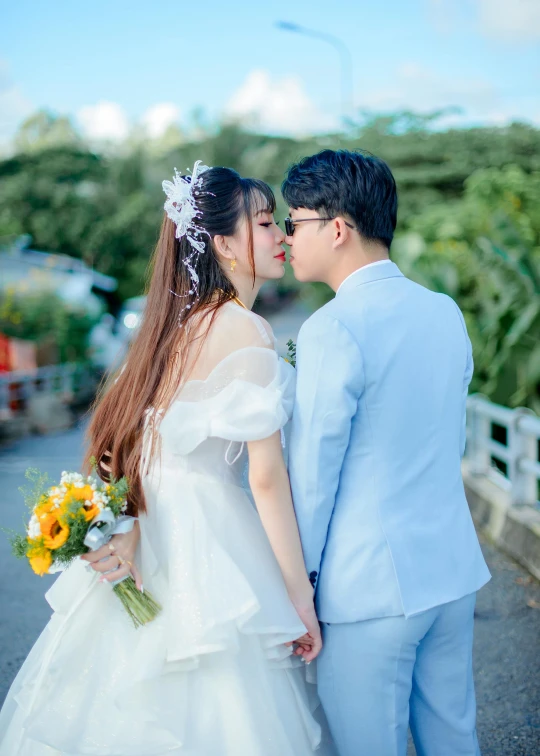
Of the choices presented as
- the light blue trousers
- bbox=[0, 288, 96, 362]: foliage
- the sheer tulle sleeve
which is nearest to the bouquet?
the sheer tulle sleeve

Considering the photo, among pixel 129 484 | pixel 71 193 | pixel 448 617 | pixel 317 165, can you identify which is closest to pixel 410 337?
pixel 317 165

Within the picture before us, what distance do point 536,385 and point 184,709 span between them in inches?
234

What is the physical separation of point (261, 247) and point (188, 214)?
0.26 meters

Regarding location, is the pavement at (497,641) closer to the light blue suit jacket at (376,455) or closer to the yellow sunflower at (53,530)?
the light blue suit jacket at (376,455)

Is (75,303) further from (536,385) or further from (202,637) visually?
(202,637)

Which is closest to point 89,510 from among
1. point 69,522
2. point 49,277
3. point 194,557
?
point 69,522

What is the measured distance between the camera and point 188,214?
2441 millimetres

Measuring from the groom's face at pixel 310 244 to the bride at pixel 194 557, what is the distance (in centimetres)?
23

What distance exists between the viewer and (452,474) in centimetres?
217

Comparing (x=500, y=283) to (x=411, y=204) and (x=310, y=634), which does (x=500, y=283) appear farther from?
(x=411, y=204)

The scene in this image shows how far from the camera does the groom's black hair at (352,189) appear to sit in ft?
Result: 7.03

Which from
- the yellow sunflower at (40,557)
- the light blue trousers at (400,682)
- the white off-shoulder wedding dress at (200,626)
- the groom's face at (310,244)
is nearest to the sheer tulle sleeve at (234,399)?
the white off-shoulder wedding dress at (200,626)

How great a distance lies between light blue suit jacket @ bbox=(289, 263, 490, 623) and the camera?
2023 millimetres

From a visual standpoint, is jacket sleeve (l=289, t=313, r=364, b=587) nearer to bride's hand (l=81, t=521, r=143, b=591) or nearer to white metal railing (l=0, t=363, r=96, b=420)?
bride's hand (l=81, t=521, r=143, b=591)
